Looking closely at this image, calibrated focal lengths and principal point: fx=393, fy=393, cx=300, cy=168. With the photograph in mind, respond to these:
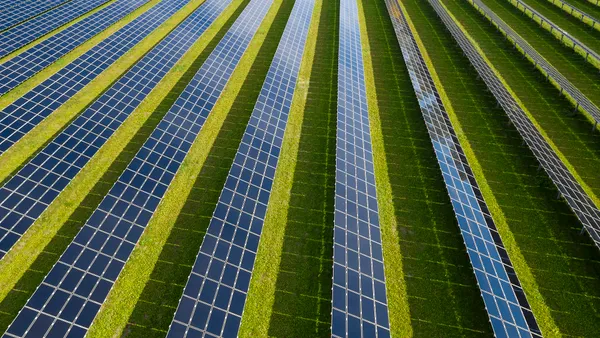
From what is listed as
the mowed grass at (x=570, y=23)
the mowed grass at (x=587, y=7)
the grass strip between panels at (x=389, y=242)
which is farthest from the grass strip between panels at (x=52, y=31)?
the mowed grass at (x=587, y=7)

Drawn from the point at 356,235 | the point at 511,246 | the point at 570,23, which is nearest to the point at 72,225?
the point at 356,235

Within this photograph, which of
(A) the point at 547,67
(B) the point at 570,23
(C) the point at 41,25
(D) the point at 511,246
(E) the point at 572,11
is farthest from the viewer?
(E) the point at 572,11

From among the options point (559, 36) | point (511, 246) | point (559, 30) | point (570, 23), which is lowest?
point (511, 246)

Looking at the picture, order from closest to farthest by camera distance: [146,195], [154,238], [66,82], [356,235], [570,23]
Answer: [356,235] → [154,238] → [146,195] → [66,82] → [570,23]

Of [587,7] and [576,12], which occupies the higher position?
[587,7]

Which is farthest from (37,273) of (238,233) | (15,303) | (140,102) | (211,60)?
(211,60)

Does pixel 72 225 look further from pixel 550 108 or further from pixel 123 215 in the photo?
pixel 550 108

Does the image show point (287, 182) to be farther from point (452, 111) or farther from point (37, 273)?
point (452, 111)
